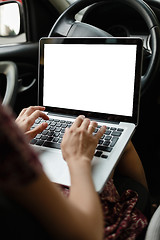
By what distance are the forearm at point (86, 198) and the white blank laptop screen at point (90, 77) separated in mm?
376

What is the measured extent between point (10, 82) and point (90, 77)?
0.32m

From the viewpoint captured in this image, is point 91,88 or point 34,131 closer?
point 34,131

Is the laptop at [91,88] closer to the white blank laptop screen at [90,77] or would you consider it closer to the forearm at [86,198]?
the white blank laptop screen at [90,77]

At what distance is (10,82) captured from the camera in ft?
3.47

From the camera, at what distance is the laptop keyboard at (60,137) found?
751mm

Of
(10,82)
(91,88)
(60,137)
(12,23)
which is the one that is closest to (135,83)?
(91,88)

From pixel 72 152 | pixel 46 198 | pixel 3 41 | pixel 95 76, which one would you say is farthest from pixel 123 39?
pixel 3 41

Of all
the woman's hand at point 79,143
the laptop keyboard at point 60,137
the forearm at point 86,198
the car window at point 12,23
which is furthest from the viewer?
the car window at point 12,23

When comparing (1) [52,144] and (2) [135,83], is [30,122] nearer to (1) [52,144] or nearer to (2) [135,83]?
(1) [52,144]

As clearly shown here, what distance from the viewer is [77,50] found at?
35.9 inches

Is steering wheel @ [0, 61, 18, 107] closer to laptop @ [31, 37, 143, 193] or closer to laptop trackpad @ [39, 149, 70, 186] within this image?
laptop @ [31, 37, 143, 193]

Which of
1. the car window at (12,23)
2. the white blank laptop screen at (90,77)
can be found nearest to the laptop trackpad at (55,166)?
the white blank laptop screen at (90,77)

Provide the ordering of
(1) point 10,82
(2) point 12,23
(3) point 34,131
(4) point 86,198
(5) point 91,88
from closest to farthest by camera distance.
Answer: (4) point 86,198
(3) point 34,131
(5) point 91,88
(1) point 10,82
(2) point 12,23

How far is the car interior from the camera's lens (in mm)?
990
